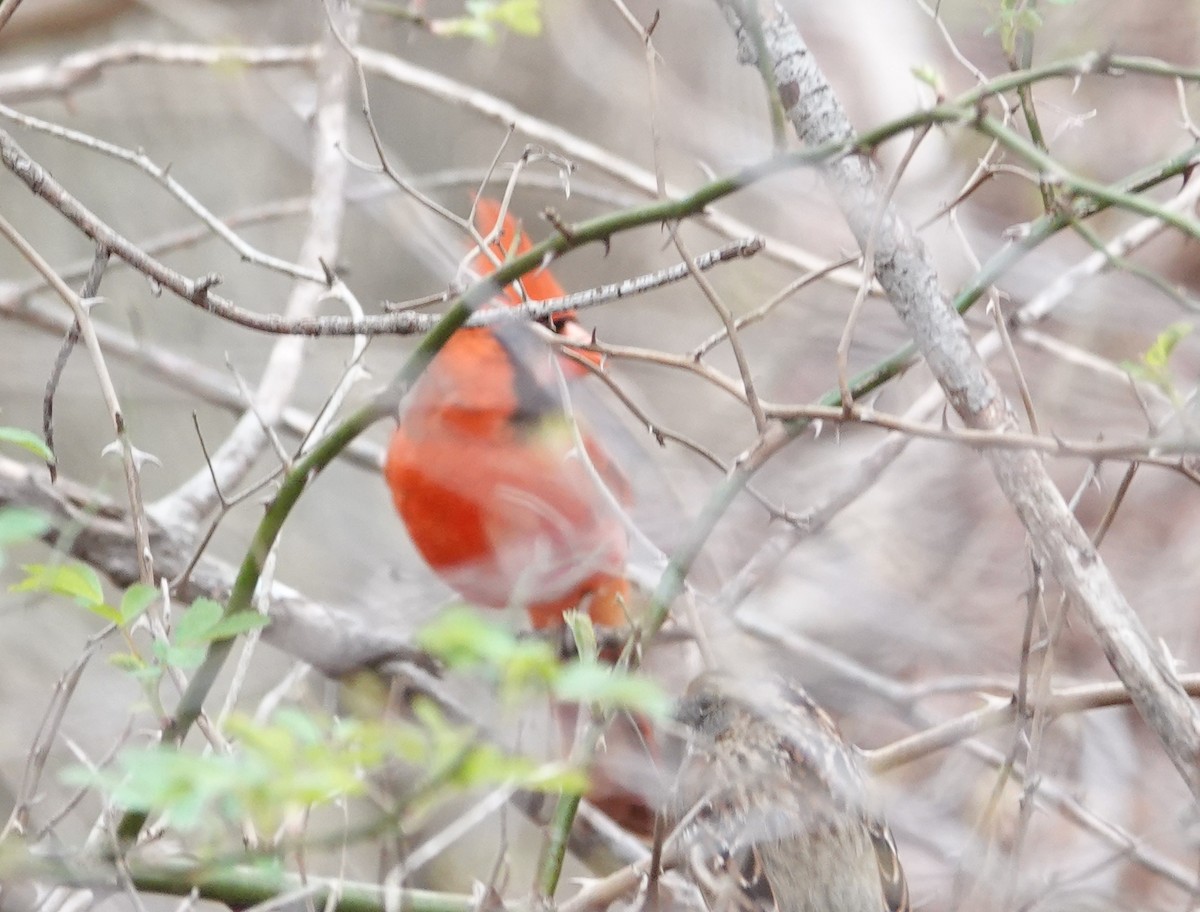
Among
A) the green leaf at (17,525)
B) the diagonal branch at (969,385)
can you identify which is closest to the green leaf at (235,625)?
the green leaf at (17,525)

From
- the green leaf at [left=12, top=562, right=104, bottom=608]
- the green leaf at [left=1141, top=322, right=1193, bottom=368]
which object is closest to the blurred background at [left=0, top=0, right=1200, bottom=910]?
the green leaf at [left=1141, top=322, right=1193, bottom=368]

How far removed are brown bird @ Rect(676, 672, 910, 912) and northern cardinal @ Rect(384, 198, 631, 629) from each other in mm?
278

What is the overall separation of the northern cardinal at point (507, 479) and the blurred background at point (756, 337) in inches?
4.1

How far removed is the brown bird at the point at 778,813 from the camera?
51.0 inches

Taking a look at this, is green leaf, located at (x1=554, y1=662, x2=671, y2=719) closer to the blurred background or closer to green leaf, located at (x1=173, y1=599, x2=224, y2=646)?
green leaf, located at (x1=173, y1=599, x2=224, y2=646)

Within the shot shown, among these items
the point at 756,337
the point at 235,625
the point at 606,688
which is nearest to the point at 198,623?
the point at 235,625

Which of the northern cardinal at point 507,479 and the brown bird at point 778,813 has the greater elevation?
the northern cardinal at point 507,479

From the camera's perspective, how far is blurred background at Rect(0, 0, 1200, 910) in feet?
5.45

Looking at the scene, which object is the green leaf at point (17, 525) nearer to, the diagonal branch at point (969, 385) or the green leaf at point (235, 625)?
the green leaf at point (235, 625)

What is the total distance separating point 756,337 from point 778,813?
72.1 inches

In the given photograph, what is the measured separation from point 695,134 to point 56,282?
251 centimetres

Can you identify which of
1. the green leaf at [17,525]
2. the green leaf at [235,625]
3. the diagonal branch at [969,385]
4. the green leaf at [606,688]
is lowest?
the green leaf at [606,688]

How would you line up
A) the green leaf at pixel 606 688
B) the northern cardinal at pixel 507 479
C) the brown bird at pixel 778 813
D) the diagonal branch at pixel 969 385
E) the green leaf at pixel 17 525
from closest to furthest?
the green leaf at pixel 606 688 → the green leaf at pixel 17 525 → the diagonal branch at pixel 969 385 → the brown bird at pixel 778 813 → the northern cardinal at pixel 507 479

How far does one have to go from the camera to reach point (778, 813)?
4.31 feet
